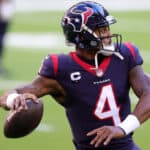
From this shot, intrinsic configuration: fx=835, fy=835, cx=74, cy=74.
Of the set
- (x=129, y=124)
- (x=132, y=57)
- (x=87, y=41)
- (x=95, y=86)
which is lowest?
(x=129, y=124)

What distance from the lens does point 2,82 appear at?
38.0 feet

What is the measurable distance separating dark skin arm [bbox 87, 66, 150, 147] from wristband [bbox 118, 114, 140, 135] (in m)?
0.04

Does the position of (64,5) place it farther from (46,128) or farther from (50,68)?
(50,68)

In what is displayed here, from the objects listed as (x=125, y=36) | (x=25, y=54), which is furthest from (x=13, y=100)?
(x=125, y=36)

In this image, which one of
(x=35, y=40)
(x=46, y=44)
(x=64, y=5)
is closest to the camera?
(x=46, y=44)

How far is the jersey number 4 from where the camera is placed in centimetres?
571

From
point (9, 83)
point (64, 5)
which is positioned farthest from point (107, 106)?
point (64, 5)

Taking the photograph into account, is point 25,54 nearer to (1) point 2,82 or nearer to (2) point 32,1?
(1) point 2,82

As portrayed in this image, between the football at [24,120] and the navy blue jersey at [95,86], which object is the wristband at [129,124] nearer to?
the navy blue jersey at [95,86]

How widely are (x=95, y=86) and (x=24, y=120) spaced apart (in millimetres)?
574

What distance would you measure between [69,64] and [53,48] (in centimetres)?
805

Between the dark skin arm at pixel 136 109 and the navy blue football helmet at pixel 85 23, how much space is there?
258mm

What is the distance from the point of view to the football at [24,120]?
5461mm

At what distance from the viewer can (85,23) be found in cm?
571
